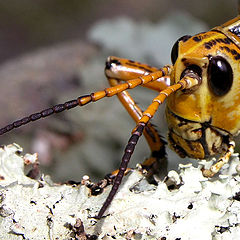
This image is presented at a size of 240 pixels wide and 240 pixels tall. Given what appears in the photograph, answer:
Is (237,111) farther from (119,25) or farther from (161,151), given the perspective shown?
(119,25)

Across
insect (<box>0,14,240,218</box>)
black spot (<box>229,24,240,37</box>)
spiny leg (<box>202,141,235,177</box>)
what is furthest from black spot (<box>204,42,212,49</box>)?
spiny leg (<box>202,141,235,177</box>)

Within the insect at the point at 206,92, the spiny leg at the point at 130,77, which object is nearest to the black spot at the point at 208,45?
the insect at the point at 206,92

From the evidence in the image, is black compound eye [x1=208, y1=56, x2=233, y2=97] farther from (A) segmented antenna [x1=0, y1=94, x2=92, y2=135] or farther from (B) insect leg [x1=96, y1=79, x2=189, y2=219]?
(A) segmented antenna [x1=0, y1=94, x2=92, y2=135]

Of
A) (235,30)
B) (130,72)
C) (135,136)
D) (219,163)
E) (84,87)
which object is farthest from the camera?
(84,87)

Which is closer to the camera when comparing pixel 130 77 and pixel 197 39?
pixel 197 39

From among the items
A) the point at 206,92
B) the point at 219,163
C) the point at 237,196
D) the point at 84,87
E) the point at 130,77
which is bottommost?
the point at 237,196

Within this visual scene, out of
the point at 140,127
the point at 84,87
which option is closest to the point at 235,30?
the point at 140,127

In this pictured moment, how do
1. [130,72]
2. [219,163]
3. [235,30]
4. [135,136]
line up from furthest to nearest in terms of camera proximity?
1. [130,72]
2. [235,30]
3. [219,163]
4. [135,136]

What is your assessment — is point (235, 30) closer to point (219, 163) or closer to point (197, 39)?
point (197, 39)

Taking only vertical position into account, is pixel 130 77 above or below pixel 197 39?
above
